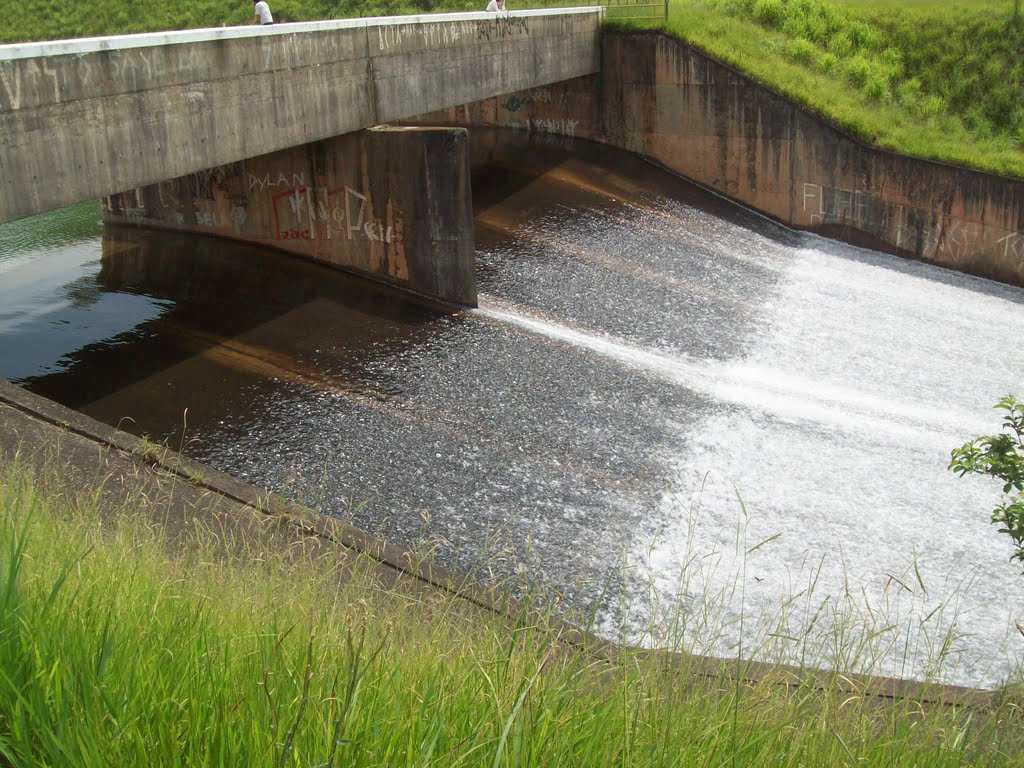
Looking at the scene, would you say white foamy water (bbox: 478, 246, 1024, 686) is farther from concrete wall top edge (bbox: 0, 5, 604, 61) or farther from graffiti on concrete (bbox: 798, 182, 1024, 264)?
concrete wall top edge (bbox: 0, 5, 604, 61)

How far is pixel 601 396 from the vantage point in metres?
12.2

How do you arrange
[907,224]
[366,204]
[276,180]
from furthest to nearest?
[907,224] < [276,180] < [366,204]

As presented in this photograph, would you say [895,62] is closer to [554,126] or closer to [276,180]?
[554,126]

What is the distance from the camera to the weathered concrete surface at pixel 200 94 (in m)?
9.41

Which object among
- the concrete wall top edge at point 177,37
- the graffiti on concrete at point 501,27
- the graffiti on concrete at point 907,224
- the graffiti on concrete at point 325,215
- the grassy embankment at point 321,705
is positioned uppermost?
the graffiti on concrete at point 501,27

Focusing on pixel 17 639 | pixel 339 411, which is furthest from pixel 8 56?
pixel 17 639

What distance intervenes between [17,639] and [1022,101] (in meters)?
22.1

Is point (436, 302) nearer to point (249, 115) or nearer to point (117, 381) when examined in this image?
point (249, 115)

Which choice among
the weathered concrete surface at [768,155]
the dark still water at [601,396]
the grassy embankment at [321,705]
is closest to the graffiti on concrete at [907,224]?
Result: the weathered concrete surface at [768,155]

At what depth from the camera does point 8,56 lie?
356 inches

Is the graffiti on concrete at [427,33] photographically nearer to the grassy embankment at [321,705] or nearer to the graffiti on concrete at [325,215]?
the graffiti on concrete at [325,215]

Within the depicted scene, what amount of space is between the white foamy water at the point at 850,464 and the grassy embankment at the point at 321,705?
3.44m

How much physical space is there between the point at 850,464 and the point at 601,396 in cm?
293

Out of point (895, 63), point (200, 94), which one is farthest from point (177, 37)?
point (895, 63)
